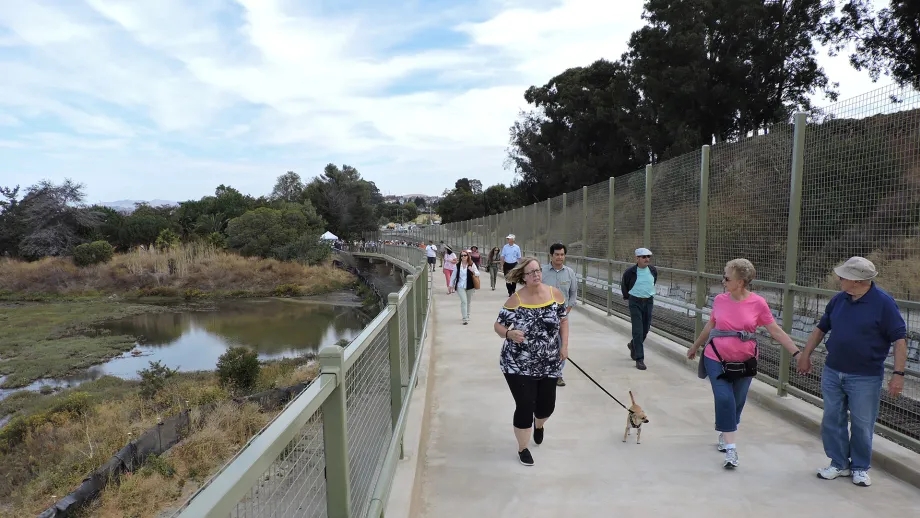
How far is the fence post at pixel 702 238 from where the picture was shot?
279 inches

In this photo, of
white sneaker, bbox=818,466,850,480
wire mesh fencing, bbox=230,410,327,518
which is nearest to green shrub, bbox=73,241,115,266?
wire mesh fencing, bbox=230,410,327,518

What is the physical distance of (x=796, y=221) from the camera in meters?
5.23

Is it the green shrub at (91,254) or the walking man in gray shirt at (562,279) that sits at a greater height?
the walking man in gray shirt at (562,279)

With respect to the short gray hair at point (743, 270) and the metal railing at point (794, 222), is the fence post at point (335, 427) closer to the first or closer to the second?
the short gray hair at point (743, 270)

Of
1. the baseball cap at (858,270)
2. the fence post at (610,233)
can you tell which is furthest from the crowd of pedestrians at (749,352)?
the fence post at (610,233)

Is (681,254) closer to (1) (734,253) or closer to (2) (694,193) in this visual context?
(2) (694,193)

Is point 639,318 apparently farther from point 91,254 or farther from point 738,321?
point 91,254

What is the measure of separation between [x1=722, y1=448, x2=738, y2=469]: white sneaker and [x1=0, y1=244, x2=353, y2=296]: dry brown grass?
140ft

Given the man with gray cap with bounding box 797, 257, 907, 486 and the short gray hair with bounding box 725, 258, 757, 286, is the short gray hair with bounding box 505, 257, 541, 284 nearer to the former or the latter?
the short gray hair with bounding box 725, 258, 757, 286

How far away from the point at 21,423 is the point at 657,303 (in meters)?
15.3

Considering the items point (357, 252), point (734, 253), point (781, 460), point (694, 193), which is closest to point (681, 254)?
point (694, 193)

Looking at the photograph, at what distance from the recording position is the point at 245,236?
1977 inches

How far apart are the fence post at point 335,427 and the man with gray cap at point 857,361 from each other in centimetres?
313

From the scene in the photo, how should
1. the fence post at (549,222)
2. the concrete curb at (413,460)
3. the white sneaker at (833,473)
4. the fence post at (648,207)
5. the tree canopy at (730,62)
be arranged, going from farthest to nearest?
1. the tree canopy at (730,62)
2. the fence post at (549,222)
3. the fence post at (648,207)
4. the white sneaker at (833,473)
5. the concrete curb at (413,460)
